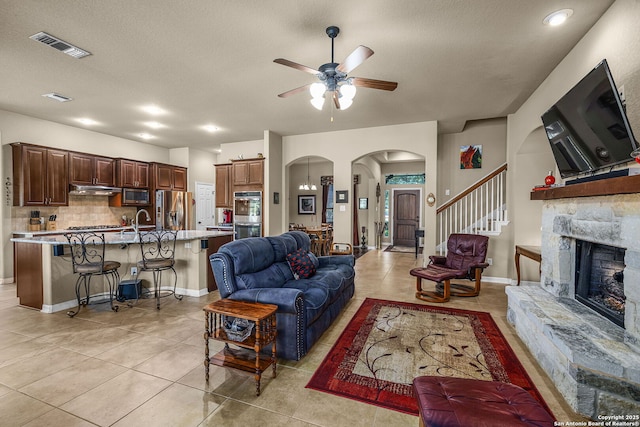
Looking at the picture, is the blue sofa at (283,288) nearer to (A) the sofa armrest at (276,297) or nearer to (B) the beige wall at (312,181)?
(A) the sofa armrest at (276,297)

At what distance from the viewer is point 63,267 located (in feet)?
12.4

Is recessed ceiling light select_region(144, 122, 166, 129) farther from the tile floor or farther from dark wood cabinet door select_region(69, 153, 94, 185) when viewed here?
the tile floor

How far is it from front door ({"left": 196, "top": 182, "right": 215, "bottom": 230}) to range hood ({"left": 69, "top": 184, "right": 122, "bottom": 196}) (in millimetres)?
2105

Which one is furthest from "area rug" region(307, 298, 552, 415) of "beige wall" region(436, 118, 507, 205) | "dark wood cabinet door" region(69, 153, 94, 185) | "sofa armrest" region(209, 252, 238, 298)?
"dark wood cabinet door" region(69, 153, 94, 185)

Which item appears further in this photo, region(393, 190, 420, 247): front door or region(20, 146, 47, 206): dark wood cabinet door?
region(393, 190, 420, 247): front door

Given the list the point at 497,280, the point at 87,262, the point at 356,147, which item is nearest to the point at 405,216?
the point at 356,147

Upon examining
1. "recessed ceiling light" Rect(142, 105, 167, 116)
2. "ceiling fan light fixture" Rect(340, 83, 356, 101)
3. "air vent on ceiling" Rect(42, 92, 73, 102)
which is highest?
"recessed ceiling light" Rect(142, 105, 167, 116)

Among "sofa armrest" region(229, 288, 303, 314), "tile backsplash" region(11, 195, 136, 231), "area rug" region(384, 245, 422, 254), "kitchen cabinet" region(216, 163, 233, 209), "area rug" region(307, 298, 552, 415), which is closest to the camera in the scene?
"area rug" region(307, 298, 552, 415)

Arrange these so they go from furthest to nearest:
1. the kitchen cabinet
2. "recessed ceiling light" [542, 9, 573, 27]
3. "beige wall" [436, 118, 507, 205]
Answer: the kitchen cabinet
"beige wall" [436, 118, 507, 205]
"recessed ceiling light" [542, 9, 573, 27]

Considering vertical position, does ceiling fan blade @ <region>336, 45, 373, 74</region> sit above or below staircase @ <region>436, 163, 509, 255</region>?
above

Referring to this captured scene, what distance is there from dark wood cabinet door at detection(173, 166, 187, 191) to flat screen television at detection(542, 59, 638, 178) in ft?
25.9

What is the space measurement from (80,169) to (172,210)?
2062 millimetres

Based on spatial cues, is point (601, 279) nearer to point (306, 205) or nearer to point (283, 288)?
point (283, 288)

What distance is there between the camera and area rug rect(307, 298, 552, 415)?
213cm
